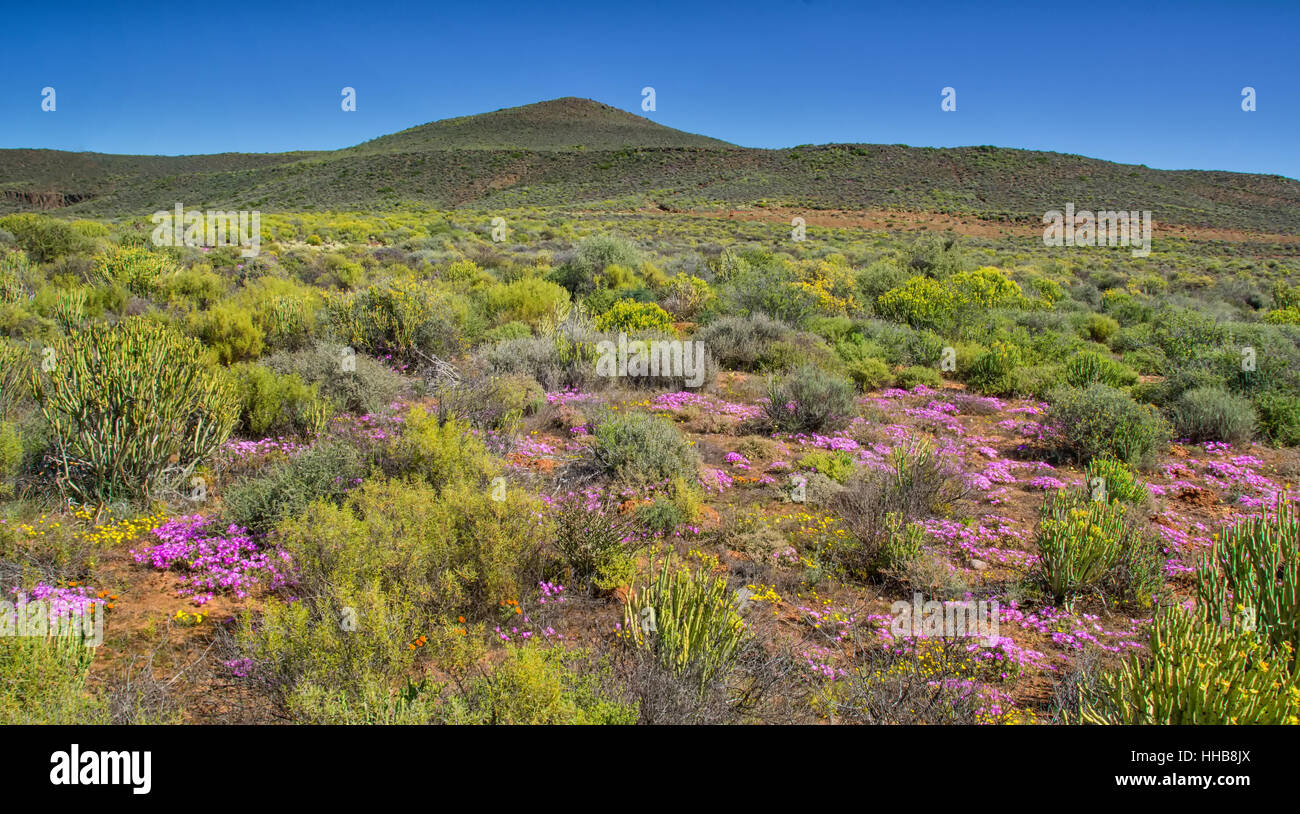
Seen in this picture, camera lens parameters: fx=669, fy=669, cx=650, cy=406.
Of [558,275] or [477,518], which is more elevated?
[558,275]

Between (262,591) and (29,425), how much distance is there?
120 inches

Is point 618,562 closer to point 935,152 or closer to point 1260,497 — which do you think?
point 1260,497

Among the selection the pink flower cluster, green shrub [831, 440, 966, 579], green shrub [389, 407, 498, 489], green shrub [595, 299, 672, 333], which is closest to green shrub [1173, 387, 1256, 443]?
green shrub [831, 440, 966, 579]

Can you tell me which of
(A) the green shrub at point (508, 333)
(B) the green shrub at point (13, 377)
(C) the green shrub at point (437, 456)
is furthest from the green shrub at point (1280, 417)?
(B) the green shrub at point (13, 377)

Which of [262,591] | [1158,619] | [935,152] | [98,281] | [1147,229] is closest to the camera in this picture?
[1158,619]

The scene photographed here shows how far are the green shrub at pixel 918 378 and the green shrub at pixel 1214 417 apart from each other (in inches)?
108

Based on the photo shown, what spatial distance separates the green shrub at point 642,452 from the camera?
565 cm

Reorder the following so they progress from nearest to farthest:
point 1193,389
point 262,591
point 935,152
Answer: point 262,591
point 1193,389
point 935,152

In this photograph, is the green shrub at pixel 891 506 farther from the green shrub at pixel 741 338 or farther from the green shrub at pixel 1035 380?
the green shrub at pixel 741 338

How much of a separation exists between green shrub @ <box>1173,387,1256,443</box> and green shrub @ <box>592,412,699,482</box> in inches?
239

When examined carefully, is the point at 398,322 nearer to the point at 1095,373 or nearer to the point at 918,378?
the point at 918,378

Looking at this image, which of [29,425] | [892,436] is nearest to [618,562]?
[892,436]

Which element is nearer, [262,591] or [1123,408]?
[262,591]

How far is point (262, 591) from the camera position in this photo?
3.90 metres
